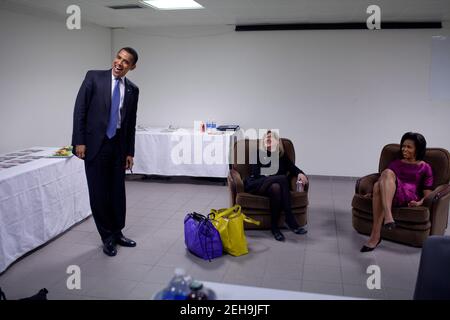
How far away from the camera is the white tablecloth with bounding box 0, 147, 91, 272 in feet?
10.5

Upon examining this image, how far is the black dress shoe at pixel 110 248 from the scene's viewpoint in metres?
3.53

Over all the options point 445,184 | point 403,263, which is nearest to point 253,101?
point 445,184

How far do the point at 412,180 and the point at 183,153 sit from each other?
3216 millimetres

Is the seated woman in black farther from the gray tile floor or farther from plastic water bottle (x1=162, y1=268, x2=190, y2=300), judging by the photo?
plastic water bottle (x1=162, y1=268, x2=190, y2=300)

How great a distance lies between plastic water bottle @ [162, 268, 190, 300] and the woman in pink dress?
101 inches

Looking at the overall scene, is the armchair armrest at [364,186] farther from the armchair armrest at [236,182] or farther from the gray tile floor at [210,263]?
the armchair armrest at [236,182]

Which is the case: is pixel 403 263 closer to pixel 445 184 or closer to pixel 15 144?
pixel 445 184

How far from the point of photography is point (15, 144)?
15.7ft

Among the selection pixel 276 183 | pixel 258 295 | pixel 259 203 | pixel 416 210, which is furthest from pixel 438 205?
pixel 258 295

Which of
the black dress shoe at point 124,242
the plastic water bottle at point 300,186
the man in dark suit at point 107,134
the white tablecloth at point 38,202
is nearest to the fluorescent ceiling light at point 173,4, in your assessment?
the man in dark suit at point 107,134

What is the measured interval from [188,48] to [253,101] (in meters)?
1.34

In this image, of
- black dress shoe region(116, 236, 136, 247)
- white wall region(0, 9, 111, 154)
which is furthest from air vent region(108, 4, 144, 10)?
black dress shoe region(116, 236, 136, 247)
